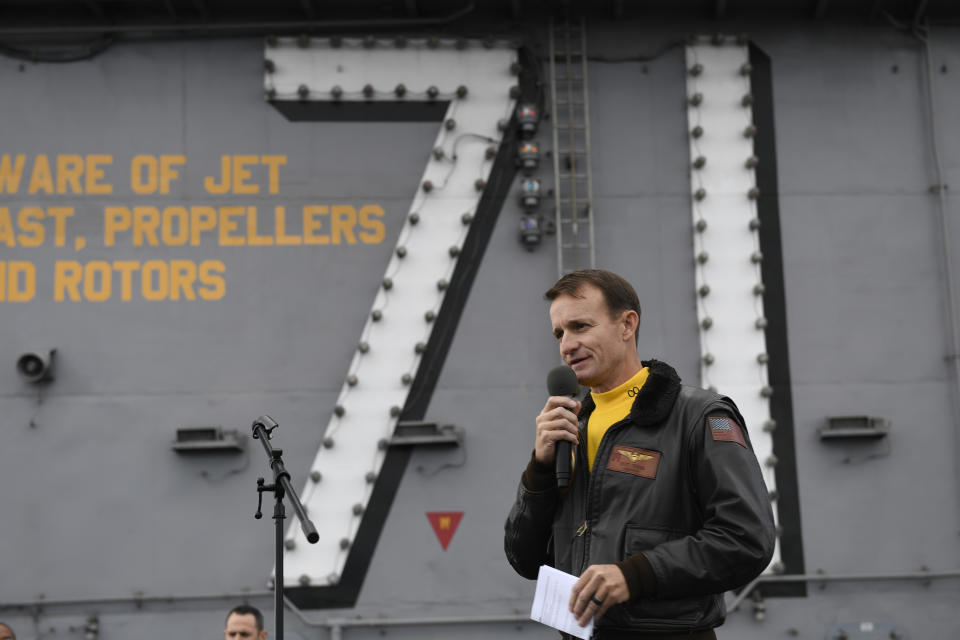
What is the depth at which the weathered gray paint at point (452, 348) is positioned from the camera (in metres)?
7.45

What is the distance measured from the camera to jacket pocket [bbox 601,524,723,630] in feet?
8.28

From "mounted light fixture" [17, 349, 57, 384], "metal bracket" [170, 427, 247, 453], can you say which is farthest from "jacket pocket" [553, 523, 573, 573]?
"mounted light fixture" [17, 349, 57, 384]

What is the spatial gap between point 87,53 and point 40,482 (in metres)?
3.35

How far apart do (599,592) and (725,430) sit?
0.54 m

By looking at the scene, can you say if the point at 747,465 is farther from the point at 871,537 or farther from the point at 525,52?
the point at 525,52

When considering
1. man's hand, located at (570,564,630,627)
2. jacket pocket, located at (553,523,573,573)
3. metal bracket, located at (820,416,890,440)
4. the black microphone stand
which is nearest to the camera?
man's hand, located at (570,564,630,627)

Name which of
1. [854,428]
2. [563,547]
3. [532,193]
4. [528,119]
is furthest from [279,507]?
[854,428]

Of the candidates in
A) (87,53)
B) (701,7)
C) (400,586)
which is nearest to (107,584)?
(400,586)

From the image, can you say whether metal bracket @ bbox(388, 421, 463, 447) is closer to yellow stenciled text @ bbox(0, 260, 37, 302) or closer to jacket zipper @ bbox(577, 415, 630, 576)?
yellow stenciled text @ bbox(0, 260, 37, 302)

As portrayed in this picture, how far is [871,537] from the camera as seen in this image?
7.61m

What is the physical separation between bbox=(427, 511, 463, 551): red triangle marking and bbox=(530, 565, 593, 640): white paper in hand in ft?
16.1

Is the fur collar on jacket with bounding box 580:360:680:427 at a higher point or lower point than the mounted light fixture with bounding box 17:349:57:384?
lower

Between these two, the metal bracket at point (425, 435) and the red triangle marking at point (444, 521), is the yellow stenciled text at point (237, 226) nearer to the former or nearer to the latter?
the metal bracket at point (425, 435)

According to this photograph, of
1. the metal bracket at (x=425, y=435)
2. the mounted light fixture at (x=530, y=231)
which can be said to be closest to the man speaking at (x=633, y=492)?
the metal bracket at (x=425, y=435)
